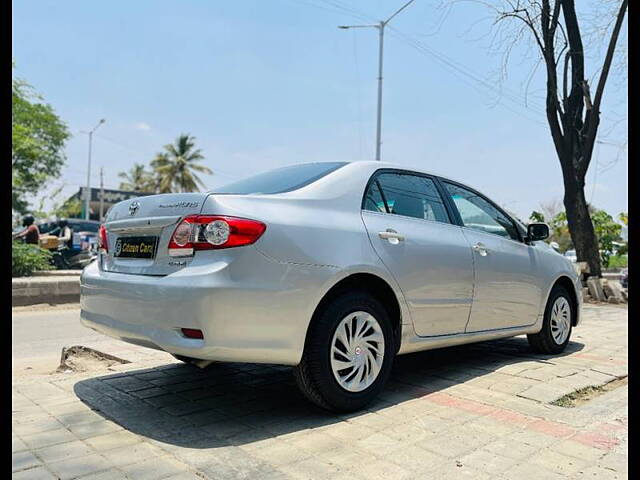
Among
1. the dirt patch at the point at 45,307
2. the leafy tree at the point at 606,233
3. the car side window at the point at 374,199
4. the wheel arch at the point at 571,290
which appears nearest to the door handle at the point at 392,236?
the car side window at the point at 374,199

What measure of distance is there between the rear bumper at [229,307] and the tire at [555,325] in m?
2.87

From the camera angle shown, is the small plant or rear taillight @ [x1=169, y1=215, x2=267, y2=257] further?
the small plant

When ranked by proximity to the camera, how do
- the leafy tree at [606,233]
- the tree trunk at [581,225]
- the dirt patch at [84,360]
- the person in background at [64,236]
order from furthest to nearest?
the leafy tree at [606,233] → the person in background at [64,236] → the tree trunk at [581,225] → the dirt patch at [84,360]

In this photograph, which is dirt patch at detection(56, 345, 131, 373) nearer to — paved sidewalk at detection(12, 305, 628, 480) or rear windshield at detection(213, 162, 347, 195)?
paved sidewalk at detection(12, 305, 628, 480)

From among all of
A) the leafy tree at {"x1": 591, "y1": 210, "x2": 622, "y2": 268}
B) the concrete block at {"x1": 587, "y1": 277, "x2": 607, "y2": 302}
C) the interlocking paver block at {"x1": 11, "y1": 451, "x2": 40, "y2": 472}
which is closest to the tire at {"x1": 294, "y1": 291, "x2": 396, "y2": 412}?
the interlocking paver block at {"x1": 11, "y1": 451, "x2": 40, "y2": 472}

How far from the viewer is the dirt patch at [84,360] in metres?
4.63

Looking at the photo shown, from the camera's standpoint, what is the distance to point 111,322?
3066 millimetres

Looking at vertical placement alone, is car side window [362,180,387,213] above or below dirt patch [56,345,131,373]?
above

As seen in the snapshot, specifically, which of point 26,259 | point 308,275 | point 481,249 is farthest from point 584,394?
point 26,259

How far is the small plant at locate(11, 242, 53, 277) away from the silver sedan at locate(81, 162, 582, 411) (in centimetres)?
893

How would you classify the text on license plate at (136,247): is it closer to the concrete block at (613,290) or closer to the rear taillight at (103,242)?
the rear taillight at (103,242)

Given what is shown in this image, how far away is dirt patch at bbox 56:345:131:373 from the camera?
4633 mm
